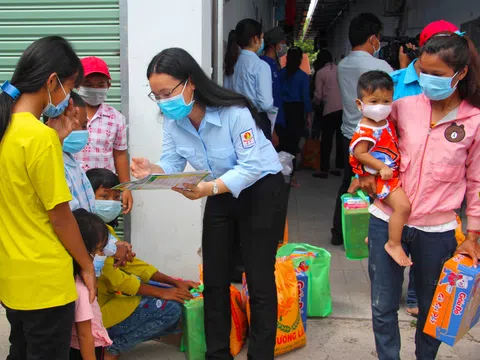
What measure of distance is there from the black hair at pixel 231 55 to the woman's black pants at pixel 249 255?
2.48 m

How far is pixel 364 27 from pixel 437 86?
A: 2.56 metres

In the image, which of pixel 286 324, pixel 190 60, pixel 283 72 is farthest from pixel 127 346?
pixel 283 72

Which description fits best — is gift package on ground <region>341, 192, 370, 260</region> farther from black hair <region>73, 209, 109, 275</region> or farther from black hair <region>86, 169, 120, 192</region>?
black hair <region>73, 209, 109, 275</region>

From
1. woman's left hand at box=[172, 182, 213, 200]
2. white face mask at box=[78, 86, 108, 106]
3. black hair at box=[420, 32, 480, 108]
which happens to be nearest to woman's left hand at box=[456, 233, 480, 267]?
black hair at box=[420, 32, 480, 108]

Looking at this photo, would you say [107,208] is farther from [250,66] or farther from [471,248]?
[250,66]

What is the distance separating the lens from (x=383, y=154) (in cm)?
263

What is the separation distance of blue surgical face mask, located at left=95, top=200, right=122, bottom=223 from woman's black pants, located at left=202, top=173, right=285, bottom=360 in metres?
0.56

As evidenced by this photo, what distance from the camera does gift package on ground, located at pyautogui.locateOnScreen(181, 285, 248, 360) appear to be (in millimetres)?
3178

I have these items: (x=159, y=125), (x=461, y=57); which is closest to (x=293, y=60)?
(x=159, y=125)

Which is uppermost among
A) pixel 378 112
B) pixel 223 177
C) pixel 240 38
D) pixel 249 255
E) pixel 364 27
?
pixel 364 27

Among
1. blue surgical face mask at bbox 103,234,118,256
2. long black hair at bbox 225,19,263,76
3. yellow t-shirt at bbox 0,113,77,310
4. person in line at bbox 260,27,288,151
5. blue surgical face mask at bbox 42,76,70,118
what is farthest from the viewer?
person in line at bbox 260,27,288,151

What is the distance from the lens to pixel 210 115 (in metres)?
2.66

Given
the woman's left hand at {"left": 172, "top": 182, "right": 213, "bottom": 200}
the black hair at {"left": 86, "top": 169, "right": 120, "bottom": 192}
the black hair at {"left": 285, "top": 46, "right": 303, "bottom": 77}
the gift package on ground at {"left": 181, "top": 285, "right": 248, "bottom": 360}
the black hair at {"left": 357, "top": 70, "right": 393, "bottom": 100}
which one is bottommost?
the gift package on ground at {"left": 181, "top": 285, "right": 248, "bottom": 360}

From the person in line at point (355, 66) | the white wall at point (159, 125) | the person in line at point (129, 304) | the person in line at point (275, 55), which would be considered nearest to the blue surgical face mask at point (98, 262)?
the person in line at point (129, 304)
